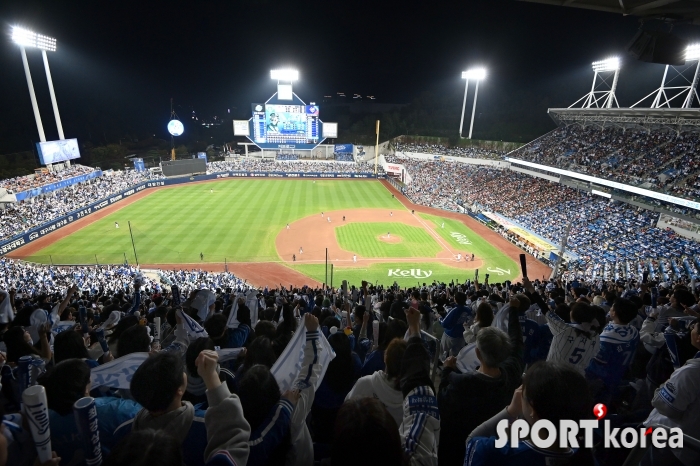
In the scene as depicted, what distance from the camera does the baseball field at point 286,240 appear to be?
85.5ft

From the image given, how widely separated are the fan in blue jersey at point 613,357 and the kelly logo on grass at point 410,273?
798 inches

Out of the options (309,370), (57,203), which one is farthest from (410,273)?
(57,203)

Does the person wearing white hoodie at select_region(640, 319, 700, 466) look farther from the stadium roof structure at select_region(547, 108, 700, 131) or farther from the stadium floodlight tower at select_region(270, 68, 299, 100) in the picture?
the stadium floodlight tower at select_region(270, 68, 299, 100)

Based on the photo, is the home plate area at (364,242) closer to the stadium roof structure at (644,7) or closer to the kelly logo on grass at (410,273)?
the kelly logo on grass at (410,273)

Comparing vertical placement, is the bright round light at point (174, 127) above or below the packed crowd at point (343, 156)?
above

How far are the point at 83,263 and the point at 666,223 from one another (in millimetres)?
41343

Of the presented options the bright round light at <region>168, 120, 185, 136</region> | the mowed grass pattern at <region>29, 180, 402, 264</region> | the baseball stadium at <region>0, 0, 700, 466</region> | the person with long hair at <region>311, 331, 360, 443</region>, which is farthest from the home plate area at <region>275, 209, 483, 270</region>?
the bright round light at <region>168, 120, 185, 136</region>

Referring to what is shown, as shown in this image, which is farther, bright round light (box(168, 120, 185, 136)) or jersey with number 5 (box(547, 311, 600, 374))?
bright round light (box(168, 120, 185, 136))

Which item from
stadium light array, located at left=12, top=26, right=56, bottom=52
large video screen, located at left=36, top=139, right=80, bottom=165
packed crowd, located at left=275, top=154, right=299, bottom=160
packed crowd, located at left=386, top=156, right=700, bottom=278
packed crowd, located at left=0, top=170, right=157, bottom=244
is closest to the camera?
packed crowd, located at left=386, top=156, right=700, bottom=278

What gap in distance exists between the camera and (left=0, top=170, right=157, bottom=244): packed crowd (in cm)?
3119

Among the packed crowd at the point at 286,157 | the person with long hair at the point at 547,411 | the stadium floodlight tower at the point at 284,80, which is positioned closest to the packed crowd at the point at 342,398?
the person with long hair at the point at 547,411

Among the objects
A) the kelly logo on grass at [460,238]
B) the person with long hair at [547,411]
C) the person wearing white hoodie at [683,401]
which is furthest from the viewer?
the kelly logo on grass at [460,238]

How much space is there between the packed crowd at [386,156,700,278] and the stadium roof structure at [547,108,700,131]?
299 inches

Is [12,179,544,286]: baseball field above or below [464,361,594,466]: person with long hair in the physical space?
below
